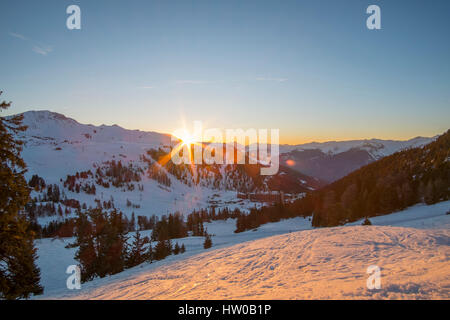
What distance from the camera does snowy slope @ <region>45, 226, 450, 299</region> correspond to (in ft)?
A: 23.7

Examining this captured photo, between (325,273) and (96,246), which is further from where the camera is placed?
(96,246)

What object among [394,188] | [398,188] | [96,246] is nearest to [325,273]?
[96,246]

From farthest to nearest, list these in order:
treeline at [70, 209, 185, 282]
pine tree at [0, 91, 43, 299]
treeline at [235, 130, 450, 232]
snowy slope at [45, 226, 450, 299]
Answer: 1. treeline at [235, 130, 450, 232]
2. treeline at [70, 209, 185, 282]
3. pine tree at [0, 91, 43, 299]
4. snowy slope at [45, 226, 450, 299]

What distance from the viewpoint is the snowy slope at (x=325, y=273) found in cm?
724

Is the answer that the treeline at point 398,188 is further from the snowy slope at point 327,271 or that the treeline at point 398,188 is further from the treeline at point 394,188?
the snowy slope at point 327,271

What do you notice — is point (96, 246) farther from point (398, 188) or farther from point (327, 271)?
point (398, 188)

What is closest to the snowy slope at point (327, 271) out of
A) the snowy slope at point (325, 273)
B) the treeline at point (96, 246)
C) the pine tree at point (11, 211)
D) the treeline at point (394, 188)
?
the snowy slope at point (325, 273)

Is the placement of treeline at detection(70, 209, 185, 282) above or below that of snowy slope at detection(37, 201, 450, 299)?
below

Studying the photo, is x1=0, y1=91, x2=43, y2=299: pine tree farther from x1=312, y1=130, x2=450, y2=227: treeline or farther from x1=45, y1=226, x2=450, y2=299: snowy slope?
x1=312, y1=130, x2=450, y2=227: treeline

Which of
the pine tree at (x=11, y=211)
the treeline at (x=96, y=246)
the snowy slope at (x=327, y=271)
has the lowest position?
the treeline at (x=96, y=246)

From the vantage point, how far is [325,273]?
367 inches

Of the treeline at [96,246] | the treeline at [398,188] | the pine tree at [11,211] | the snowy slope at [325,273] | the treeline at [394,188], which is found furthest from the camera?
the treeline at [394,188]

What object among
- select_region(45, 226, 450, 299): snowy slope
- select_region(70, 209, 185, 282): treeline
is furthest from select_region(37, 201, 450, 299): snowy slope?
select_region(70, 209, 185, 282): treeline
